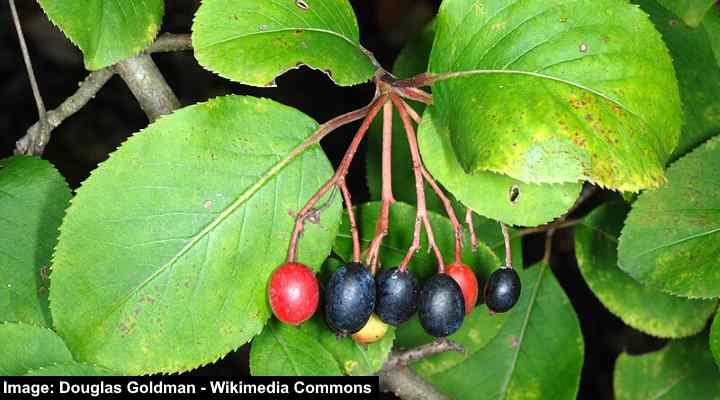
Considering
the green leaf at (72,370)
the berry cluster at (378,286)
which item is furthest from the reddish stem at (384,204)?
the green leaf at (72,370)

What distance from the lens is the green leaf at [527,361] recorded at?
249 cm

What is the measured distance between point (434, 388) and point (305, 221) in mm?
772

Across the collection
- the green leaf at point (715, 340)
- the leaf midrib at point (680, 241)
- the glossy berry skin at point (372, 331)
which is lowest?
the green leaf at point (715, 340)

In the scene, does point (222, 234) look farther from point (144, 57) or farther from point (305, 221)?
point (144, 57)

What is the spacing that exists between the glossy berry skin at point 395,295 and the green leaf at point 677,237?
1.82 ft

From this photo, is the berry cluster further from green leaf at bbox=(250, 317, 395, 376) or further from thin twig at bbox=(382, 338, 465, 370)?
thin twig at bbox=(382, 338, 465, 370)

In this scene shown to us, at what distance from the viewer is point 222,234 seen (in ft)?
5.90

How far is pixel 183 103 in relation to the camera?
3.36 m

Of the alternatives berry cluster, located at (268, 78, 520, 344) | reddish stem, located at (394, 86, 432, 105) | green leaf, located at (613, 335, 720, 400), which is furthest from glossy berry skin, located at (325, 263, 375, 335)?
green leaf, located at (613, 335, 720, 400)

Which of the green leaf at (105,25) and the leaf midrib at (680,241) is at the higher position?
the green leaf at (105,25)

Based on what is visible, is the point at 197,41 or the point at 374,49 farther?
the point at 374,49

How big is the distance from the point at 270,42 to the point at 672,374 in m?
1.62

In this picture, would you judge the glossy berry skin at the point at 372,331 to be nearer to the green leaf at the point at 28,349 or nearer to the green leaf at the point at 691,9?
the green leaf at the point at 28,349

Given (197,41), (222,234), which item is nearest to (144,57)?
(197,41)
